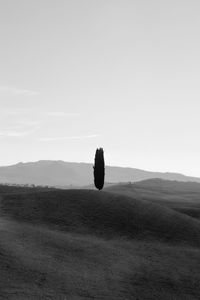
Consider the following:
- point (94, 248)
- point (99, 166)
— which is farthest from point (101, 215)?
point (99, 166)

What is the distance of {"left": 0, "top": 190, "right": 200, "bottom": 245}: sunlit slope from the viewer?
105ft

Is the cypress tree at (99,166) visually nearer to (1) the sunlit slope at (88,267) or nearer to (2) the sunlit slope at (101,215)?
(2) the sunlit slope at (101,215)

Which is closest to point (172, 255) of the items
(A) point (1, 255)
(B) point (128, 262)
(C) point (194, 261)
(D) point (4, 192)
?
(C) point (194, 261)

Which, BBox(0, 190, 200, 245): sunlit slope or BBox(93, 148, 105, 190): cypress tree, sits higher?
BBox(93, 148, 105, 190): cypress tree

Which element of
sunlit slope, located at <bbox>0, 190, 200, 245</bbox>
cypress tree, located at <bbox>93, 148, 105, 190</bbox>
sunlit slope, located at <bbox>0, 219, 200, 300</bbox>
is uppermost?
cypress tree, located at <bbox>93, 148, 105, 190</bbox>

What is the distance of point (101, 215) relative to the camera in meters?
34.7

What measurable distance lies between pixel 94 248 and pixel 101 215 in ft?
25.0

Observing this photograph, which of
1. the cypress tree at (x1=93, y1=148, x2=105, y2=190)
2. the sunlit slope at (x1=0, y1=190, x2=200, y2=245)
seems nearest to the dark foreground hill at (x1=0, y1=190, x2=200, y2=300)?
the sunlit slope at (x1=0, y1=190, x2=200, y2=245)

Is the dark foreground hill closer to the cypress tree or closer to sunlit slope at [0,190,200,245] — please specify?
sunlit slope at [0,190,200,245]

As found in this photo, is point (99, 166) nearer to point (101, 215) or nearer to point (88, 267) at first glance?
point (101, 215)

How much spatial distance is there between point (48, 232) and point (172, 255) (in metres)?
9.71

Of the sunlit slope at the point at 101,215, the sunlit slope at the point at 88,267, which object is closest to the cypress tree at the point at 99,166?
the sunlit slope at the point at 101,215

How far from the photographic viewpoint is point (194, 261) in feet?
89.6

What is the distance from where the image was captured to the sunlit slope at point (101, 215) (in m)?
32.0
